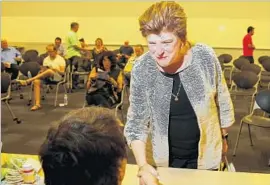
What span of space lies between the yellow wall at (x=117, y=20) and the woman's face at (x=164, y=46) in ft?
21.6

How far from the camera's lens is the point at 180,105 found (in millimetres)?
1601

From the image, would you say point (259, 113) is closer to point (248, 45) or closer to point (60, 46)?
point (248, 45)

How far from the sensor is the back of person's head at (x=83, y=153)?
2.86 feet

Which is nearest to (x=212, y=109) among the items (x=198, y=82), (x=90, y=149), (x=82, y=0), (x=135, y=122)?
(x=198, y=82)

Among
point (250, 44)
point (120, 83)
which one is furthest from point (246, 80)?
point (250, 44)

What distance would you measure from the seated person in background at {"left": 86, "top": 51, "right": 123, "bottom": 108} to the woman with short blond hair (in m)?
2.68

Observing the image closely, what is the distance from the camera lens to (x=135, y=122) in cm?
159

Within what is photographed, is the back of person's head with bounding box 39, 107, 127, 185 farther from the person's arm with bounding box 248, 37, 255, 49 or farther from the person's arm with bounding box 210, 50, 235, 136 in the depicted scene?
the person's arm with bounding box 248, 37, 255, 49

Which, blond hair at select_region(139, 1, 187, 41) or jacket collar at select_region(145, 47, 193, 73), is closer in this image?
blond hair at select_region(139, 1, 187, 41)

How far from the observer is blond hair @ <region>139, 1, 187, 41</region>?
1.41 m

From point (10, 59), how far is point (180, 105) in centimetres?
567

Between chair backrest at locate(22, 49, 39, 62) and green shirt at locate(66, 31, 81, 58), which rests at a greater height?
green shirt at locate(66, 31, 81, 58)

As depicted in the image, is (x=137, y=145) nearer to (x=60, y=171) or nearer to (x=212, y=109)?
(x=212, y=109)

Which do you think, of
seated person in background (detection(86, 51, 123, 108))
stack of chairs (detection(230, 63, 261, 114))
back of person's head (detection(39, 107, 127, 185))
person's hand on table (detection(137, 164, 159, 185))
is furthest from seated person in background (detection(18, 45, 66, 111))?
back of person's head (detection(39, 107, 127, 185))
